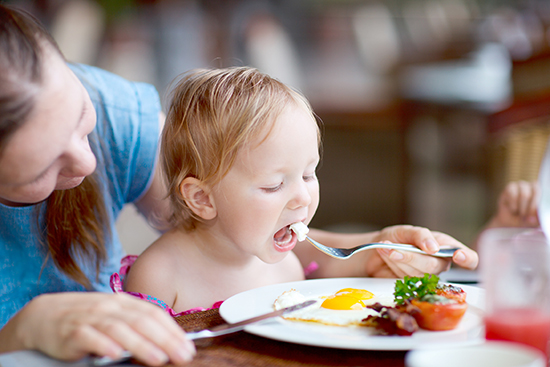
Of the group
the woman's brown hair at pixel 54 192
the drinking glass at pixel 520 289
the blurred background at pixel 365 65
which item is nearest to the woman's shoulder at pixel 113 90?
the woman's brown hair at pixel 54 192

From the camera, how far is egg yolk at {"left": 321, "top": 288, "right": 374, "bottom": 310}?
854 millimetres

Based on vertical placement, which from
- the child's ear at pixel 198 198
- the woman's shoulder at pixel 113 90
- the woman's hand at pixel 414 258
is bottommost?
the woman's hand at pixel 414 258

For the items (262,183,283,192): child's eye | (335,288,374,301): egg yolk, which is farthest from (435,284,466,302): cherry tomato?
(262,183,283,192): child's eye

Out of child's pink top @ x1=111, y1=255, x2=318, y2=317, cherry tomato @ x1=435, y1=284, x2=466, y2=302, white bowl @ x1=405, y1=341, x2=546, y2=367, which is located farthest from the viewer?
child's pink top @ x1=111, y1=255, x2=318, y2=317

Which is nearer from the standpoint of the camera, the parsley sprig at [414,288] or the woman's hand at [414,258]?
the parsley sprig at [414,288]

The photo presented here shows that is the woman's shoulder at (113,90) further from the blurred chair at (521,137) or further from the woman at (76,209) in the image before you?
the blurred chair at (521,137)

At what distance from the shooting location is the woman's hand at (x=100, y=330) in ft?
2.02

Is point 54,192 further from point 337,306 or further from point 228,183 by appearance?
point 337,306

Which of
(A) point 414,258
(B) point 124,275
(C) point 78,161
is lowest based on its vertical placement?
(B) point 124,275

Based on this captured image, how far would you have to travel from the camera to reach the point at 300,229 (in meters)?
1.07

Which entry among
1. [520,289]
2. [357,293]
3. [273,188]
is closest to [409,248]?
[357,293]

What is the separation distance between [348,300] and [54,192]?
75 centimetres

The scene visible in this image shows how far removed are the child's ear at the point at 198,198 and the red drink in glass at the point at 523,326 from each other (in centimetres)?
66

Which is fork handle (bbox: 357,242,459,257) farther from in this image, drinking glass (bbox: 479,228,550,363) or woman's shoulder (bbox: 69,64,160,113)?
woman's shoulder (bbox: 69,64,160,113)
